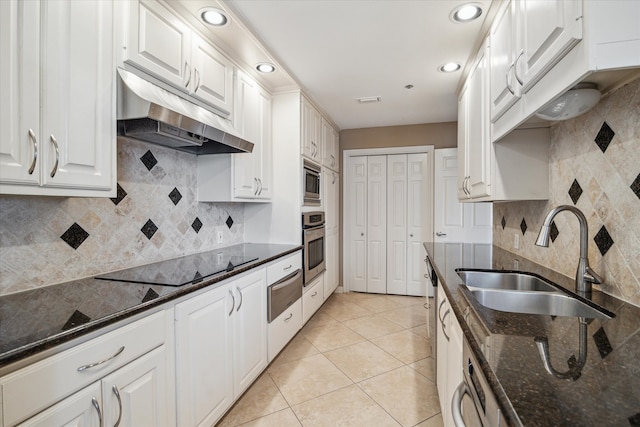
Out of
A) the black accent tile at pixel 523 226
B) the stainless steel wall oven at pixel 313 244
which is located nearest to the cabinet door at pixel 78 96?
the stainless steel wall oven at pixel 313 244

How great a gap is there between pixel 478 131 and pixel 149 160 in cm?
226

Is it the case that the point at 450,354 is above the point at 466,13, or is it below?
below

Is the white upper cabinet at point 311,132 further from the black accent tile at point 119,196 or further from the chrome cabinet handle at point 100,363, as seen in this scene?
the chrome cabinet handle at point 100,363

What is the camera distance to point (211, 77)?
205cm

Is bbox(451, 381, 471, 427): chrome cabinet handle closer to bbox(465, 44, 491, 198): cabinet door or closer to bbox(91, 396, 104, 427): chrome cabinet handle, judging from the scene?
bbox(91, 396, 104, 427): chrome cabinet handle

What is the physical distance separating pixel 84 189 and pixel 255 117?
1.64 metres

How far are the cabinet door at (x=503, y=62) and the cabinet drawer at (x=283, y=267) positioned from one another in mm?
1773

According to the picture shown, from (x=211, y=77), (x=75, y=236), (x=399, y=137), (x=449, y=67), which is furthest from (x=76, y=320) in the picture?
(x=399, y=137)

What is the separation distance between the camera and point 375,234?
4.48m

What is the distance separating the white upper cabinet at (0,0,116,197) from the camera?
100 centimetres

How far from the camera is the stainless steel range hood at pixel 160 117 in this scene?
1.39 m

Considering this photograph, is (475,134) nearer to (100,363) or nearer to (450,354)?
(450,354)

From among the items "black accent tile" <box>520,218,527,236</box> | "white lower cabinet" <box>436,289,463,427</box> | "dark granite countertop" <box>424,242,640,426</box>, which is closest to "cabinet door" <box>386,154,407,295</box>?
"black accent tile" <box>520,218,527,236</box>

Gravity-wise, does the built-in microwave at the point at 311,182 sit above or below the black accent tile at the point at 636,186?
above
